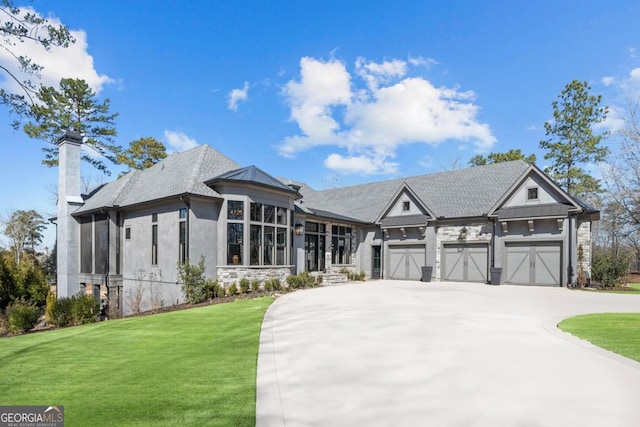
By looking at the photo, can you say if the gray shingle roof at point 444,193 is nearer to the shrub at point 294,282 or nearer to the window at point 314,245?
the window at point 314,245

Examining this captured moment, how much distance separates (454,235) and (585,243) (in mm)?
6523

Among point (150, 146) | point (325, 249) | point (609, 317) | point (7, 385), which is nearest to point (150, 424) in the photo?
point (7, 385)

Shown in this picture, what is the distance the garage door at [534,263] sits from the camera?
18.2 m

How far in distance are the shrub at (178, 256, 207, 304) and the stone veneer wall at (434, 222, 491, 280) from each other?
14279 mm

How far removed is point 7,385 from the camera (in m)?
4.67

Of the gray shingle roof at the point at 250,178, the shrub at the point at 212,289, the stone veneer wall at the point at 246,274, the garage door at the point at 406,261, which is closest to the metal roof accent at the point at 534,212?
the garage door at the point at 406,261

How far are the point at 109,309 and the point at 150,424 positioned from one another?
16.3m

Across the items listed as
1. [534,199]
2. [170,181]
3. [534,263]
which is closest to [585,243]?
[534,263]

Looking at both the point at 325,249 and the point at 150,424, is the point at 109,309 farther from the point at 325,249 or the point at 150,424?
the point at 150,424

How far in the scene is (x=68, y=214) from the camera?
19.6 m

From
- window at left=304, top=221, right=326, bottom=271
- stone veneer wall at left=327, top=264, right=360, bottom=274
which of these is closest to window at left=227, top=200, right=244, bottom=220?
window at left=304, top=221, right=326, bottom=271

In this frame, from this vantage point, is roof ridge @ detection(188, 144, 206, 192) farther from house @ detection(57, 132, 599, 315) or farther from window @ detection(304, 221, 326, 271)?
window @ detection(304, 221, 326, 271)

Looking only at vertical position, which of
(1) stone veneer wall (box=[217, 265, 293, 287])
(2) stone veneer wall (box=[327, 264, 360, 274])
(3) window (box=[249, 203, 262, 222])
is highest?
(3) window (box=[249, 203, 262, 222])

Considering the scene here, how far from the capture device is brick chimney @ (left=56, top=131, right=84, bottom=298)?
61.9ft
